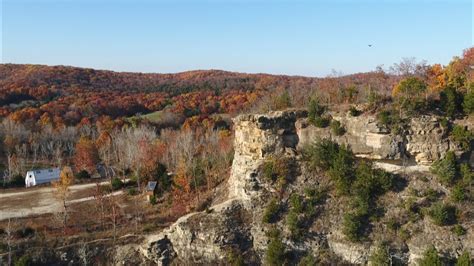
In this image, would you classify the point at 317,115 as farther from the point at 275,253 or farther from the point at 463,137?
the point at 275,253

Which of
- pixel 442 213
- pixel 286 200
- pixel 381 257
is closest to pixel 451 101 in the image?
pixel 442 213

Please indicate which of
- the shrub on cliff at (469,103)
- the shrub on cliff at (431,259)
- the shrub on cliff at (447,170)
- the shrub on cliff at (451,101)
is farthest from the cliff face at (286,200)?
the shrub on cliff at (469,103)

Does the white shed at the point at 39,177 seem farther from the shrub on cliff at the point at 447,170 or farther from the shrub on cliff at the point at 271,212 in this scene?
the shrub on cliff at the point at 447,170

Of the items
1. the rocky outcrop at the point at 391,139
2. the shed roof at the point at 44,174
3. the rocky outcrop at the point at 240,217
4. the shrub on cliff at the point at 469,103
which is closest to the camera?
the rocky outcrop at the point at 240,217

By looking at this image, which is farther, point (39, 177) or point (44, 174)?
point (44, 174)

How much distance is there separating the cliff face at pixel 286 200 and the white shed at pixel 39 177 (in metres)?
22.8

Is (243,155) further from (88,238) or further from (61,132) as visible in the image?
(61,132)

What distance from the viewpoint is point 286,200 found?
90.4 feet

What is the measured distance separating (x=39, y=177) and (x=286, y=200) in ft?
97.5

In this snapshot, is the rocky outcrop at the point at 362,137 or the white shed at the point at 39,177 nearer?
the rocky outcrop at the point at 362,137

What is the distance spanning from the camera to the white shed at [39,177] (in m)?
44.3

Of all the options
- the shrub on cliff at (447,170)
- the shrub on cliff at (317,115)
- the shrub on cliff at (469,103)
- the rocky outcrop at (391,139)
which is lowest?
the shrub on cliff at (447,170)

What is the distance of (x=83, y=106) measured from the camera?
257 feet

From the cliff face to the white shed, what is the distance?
2279 centimetres
